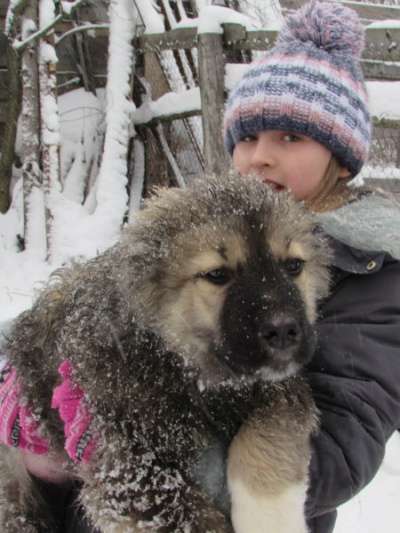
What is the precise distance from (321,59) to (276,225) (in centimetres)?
74

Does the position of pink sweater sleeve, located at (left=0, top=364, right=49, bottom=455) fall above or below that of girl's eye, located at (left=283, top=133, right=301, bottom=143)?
below

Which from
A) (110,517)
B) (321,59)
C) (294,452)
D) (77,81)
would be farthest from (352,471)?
(77,81)

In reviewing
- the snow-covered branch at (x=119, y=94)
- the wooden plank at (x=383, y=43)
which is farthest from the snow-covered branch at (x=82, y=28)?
the wooden plank at (x=383, y=43)

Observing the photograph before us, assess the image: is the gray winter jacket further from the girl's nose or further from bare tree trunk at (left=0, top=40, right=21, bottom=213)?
bare tree trunk at (left=0, top=40, right=21, bottom=213)

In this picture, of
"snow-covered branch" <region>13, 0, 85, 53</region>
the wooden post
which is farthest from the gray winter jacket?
"snow-covered branch" <region>13, 0, 85, 53</region>

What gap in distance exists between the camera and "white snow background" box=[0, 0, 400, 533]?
420cm

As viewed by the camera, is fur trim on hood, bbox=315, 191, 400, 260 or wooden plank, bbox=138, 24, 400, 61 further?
wooden plank, bbox=138, 24, 400, 61

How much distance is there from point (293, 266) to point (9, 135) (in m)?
5.77

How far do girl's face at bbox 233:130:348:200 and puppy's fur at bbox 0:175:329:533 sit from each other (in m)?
0.14

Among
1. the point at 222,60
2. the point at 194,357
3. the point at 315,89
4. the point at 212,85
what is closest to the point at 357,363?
the point at 194,357

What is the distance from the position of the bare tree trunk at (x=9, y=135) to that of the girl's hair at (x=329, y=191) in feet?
17.6

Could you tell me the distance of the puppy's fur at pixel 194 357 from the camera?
69.0 inches

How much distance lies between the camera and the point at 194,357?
1.97 metres

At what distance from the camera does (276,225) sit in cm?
203
